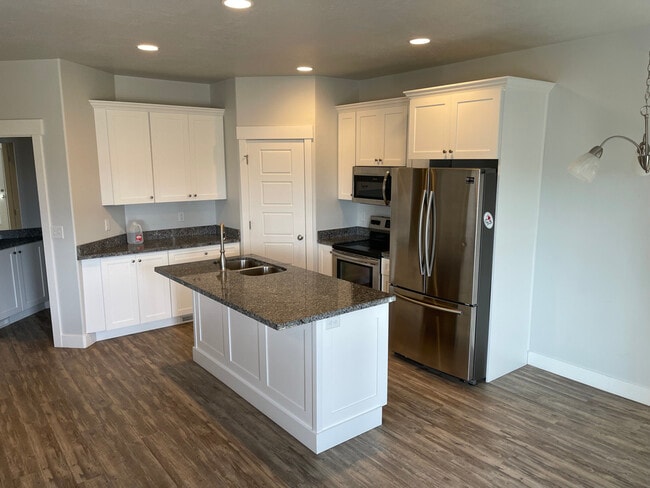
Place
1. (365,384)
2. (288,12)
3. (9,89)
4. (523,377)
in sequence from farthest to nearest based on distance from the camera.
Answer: (9,89) < (523,377) < (365,384) < (288,12)

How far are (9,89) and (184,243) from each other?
215 cm

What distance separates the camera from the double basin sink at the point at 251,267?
13.3 ft

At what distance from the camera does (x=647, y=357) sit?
3.51 metres

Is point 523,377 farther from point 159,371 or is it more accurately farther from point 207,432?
point 159,371

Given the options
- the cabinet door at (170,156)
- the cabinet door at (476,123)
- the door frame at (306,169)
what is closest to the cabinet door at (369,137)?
the door frame at (306,169)

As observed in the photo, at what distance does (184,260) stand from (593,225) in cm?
397

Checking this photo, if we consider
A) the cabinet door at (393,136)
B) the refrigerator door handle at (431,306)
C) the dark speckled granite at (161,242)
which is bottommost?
the refrigerator door handle at (431,306)

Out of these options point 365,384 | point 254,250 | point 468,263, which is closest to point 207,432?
point 365,384

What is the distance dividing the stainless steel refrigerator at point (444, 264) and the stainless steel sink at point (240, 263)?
1.26 m

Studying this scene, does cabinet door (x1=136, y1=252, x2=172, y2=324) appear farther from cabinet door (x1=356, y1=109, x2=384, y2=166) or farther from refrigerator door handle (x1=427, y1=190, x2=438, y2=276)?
refrigerator door handle (x1=427, y1=190, x2=438, y2=276)

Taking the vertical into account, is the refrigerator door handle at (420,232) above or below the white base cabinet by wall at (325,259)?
above

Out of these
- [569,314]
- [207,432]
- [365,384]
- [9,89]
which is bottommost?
[207,432]

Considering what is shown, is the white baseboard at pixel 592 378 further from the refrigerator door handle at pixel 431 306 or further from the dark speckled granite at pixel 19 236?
the dark speckled granite at pixel 19 236

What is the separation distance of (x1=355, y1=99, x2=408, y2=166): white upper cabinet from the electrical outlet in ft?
10.0
